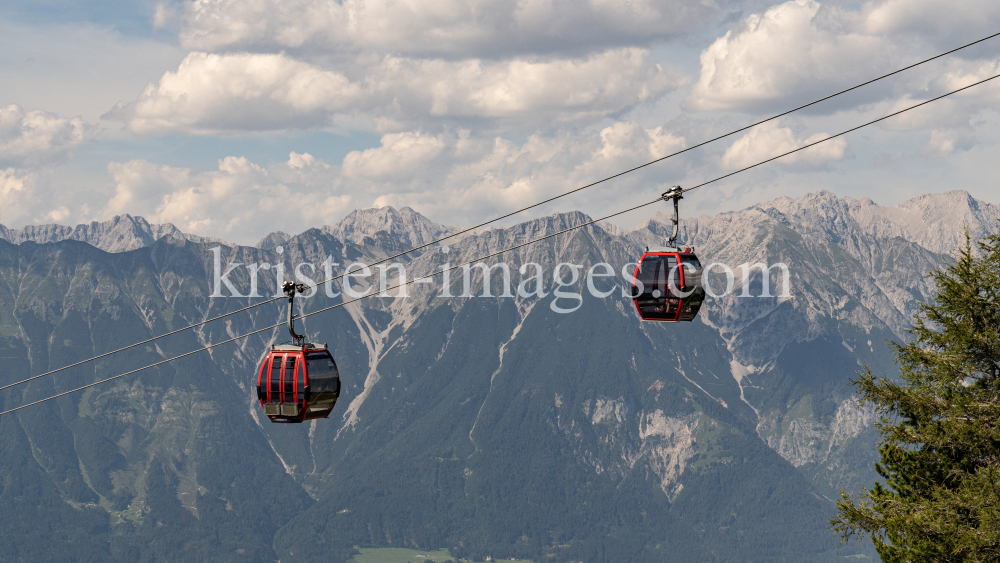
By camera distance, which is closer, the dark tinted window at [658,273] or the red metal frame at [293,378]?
the red metal frame at [293,378]

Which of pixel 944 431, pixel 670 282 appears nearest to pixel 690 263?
pixel 670 282

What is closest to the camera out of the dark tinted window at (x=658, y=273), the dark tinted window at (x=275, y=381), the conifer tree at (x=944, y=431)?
the conifer tree at (x=944, y=431)

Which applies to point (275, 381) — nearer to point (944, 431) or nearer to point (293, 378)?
point (293, 378)

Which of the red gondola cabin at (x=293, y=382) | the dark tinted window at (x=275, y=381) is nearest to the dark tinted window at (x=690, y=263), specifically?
the red gondola cabin at (x=293, y=382)

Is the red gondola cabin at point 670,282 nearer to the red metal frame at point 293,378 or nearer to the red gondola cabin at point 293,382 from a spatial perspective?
the red gondola cabin at point 293,382

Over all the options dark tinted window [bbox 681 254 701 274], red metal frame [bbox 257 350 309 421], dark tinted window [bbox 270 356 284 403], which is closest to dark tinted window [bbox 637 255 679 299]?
dark tinted window [bbox 681 254 701 274]

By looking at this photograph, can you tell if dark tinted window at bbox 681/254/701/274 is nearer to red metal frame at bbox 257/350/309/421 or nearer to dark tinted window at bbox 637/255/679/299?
dark tinted window at bbox 637/255/679/299
